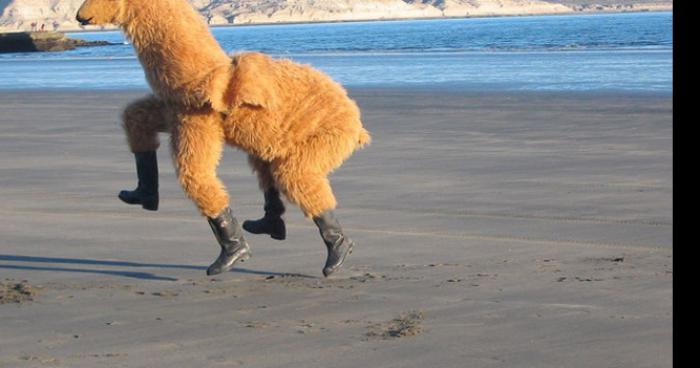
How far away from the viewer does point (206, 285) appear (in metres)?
6.76

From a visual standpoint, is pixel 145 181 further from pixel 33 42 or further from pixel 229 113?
pixel 33 42

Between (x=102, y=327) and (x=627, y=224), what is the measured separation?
149 inches

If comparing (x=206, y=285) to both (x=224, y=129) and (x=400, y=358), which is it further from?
(x=400, y=358)

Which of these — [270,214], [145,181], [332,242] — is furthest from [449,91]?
[332,242]

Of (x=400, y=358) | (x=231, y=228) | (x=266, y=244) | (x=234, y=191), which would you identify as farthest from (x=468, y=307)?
(x=234, y=191)

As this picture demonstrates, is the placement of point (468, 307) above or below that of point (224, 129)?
below

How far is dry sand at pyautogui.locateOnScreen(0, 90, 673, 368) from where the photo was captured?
530cm

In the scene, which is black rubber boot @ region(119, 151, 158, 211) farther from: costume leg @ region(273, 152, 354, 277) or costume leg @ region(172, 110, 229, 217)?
costume leg @ region(273, 152, 354, 277)

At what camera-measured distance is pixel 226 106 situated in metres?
6.56

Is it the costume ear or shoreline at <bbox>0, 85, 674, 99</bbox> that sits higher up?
the costume ear

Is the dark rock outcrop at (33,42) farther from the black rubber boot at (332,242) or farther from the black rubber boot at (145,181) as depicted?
the black rubber boot at (332,242)

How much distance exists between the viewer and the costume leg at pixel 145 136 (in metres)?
6.93

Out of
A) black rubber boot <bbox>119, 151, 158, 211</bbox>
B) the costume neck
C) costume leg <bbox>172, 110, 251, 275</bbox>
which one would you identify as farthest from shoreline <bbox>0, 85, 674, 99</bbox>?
costume leg <bbox>172, 110, 251, 275</bbox>

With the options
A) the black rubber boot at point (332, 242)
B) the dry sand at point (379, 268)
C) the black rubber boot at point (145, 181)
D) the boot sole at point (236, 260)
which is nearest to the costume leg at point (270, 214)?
the dry sand at point (379, 268)
